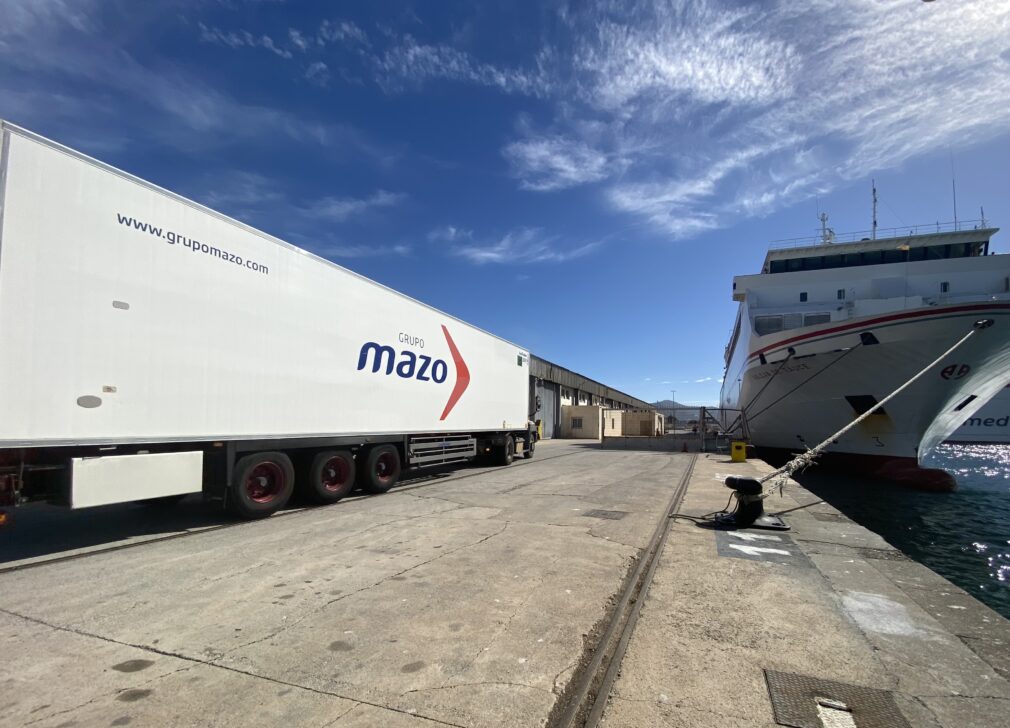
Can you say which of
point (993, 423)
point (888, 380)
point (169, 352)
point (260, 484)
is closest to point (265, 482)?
point (260, 484)

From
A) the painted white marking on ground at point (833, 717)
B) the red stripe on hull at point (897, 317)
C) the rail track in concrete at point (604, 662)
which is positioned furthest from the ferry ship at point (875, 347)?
the painted white marking on ground at point (833, 717)

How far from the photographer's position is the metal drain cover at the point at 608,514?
8.21 meters

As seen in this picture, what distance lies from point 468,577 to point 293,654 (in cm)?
195

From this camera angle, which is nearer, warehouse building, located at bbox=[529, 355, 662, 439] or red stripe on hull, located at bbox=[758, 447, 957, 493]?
red stripe on hull, located at bbox=[758, 447, 957, 493]

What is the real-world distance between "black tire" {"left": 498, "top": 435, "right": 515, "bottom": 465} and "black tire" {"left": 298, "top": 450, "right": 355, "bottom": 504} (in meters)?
7.42

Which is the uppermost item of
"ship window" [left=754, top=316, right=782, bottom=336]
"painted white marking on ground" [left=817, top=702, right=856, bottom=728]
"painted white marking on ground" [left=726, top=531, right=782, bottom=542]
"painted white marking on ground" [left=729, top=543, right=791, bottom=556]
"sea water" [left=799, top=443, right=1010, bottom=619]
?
"ship window" [left=754, top=316, right=782, bottom=336]

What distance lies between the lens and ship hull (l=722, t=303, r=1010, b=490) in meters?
14.1

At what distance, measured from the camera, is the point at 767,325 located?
76.5ft

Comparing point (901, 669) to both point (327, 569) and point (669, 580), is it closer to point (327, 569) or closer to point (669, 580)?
point (669, 580)

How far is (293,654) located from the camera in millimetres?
3465

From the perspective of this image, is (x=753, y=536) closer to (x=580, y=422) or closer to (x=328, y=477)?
(x=328, y=477)

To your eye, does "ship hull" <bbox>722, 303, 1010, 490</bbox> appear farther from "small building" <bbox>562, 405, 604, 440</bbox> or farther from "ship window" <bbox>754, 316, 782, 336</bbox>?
"small building" <bbox>562, 405, 604, 440</bbox>

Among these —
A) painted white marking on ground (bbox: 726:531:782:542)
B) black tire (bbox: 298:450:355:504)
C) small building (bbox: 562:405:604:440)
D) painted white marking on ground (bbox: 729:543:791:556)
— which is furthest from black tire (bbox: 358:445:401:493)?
small building (bbox: 562:405:604:440)

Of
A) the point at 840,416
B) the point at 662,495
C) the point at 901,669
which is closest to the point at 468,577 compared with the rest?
the point at 901,669
